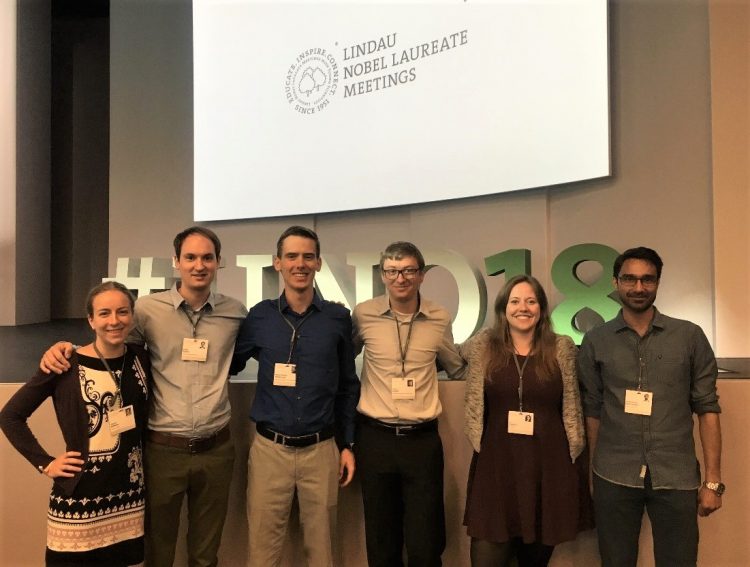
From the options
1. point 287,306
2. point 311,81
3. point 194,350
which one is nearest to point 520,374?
point 287,306

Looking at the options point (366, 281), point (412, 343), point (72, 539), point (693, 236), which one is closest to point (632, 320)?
point (412, 343)

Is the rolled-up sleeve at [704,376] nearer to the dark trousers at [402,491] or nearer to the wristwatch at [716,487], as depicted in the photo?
the wristwatch at [716,487]

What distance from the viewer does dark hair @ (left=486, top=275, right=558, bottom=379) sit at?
1869 mm

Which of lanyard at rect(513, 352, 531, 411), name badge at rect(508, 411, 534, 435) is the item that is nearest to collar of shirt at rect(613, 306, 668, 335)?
lanyard at rect(513, 352, 531, 411)

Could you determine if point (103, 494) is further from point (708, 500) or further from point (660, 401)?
point (708, 500)

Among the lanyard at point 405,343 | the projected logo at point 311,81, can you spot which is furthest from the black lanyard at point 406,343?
the projected logo at point 311,81

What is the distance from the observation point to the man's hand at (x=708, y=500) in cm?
180

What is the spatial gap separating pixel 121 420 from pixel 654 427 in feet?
5.71

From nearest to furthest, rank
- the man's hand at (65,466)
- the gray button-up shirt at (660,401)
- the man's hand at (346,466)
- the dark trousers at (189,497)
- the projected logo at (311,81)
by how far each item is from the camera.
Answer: the man's hand at (65,466) < the gray button-up shirt at (660,401) < the dark trousers at (189,497) < the man's hand at (346,466) < the projected logo at (311,81)

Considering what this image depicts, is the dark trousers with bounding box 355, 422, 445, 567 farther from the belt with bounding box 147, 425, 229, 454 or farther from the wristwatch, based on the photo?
the wristwatch

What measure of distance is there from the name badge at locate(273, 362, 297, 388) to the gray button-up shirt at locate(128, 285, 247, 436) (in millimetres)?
206

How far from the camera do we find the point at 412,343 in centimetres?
203

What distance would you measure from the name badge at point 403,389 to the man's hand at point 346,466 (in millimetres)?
278

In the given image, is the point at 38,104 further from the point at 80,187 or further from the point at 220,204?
the point at 220,204
